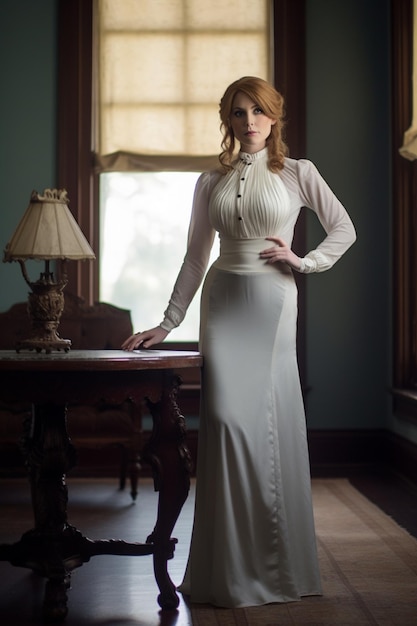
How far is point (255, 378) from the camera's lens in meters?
3.70

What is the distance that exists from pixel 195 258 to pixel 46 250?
0.56m

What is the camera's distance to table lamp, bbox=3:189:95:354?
378cm

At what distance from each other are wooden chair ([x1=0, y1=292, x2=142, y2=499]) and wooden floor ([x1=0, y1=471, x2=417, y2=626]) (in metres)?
0.26

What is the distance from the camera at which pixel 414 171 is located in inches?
258

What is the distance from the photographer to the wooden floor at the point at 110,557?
3.56m

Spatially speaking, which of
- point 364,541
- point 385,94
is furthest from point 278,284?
point 385,94

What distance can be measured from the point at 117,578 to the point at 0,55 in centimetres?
402

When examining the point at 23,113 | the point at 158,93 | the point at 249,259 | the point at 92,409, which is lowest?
the point at 92,409

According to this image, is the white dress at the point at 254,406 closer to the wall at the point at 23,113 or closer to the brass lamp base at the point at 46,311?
the brass lamp base at the point at 46,311

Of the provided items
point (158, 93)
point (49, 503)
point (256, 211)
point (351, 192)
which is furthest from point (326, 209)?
point (158, 93)

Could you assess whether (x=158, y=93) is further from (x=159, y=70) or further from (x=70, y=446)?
(x=70, y=446)

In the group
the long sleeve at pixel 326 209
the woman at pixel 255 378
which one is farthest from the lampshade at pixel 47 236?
the long sleeve at pixel 326 209

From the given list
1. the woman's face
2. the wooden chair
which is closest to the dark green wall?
the wooden chair

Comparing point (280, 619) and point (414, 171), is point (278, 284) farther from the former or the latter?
point (414, 171)
